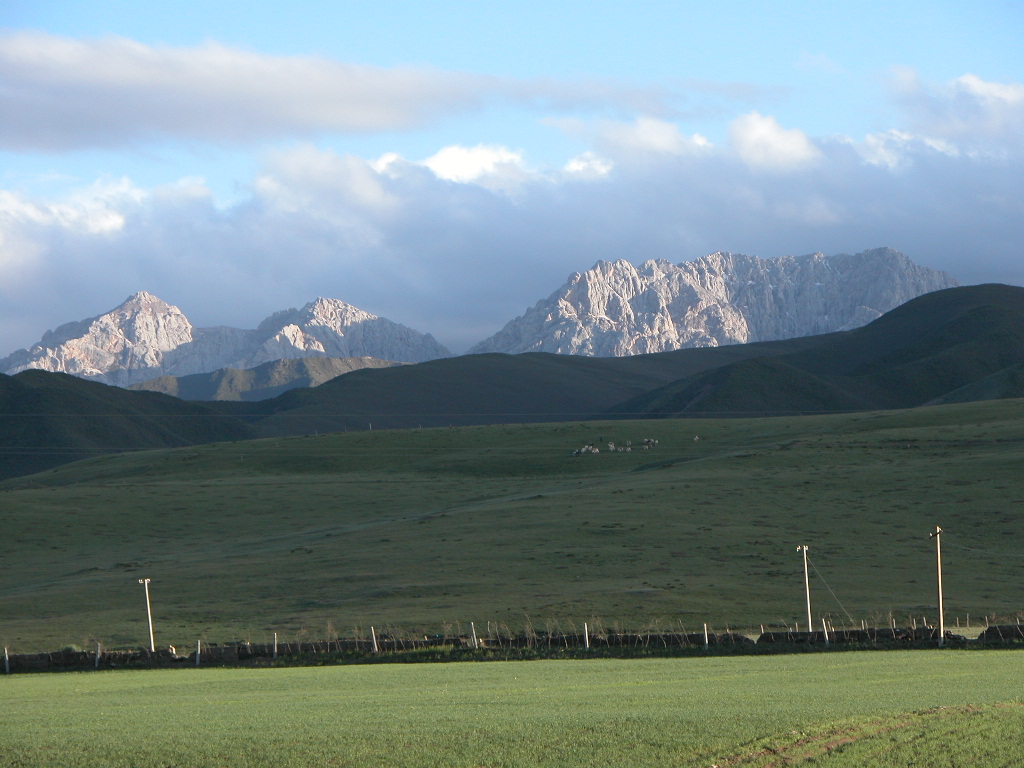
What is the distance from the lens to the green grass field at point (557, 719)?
793 inches

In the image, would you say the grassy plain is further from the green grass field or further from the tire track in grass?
the tire track in grass

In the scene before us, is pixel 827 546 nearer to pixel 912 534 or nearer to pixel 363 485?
pixel 912 534

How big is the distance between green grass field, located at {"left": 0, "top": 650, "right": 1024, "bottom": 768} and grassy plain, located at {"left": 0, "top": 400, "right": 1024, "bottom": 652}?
50.9 ft

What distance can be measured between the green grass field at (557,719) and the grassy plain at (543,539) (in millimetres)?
15508

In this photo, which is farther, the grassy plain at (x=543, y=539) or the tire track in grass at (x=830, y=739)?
the grassy plain at (x=543, y=539)

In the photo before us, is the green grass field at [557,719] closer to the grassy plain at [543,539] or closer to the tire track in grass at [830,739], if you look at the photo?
the tire track in grass at [830,739]

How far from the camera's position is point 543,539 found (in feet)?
235

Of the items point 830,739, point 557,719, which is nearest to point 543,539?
point 557,719

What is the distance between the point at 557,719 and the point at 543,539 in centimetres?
4822

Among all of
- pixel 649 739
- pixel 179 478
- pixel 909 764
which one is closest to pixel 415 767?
pixel 649 739

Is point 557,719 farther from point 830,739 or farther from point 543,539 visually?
point 543,539

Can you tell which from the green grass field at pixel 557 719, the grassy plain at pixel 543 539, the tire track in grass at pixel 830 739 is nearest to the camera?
the tire track in grass at pixel 830 739

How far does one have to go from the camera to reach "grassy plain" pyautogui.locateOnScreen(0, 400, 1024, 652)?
174ft

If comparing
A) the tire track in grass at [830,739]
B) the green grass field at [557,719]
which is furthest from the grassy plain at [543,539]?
the tire track in grass at [830,739]
